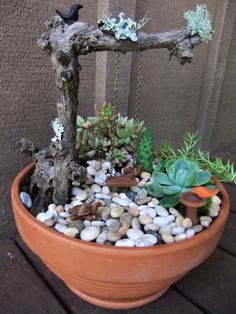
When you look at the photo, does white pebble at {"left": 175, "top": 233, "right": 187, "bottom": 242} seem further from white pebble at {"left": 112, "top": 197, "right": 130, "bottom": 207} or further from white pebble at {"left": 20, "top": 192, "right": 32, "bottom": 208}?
white pebble at {"left": 20, "top": 192, "right": 32, "bottom": 208}

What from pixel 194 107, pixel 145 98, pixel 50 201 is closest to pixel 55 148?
pixel 50 201

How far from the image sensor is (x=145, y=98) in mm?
999

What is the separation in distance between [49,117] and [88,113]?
13 centimetres

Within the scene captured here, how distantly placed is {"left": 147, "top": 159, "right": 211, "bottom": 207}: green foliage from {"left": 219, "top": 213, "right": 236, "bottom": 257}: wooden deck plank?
267 millimetres

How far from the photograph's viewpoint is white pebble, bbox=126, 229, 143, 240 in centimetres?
46

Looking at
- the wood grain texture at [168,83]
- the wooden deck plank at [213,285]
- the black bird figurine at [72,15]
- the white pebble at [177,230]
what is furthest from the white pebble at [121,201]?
the wood grain texture at [168,83]

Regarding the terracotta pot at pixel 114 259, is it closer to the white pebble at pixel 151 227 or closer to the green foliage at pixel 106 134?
the white pebble at pixel 151 227

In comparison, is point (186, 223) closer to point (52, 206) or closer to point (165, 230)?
point (165, 230)

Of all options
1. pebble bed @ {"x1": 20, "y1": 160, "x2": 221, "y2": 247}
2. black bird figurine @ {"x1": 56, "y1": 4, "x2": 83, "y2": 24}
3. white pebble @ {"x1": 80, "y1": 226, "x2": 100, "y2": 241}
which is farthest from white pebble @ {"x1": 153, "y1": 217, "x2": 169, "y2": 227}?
black bird figurine @ {"x1": 56, "y1": 4, "x2": 83, "y2": 24}

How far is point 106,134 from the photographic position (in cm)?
67

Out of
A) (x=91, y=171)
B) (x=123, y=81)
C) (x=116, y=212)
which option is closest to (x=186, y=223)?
(x=116, y=212)

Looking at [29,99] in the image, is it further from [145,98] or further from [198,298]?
[198,298]

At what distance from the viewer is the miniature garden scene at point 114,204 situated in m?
0.44

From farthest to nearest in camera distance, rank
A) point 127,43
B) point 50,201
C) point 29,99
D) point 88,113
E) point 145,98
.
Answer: point 145,98
point 88,113
point 29,99
point 50,201
point 127,43
